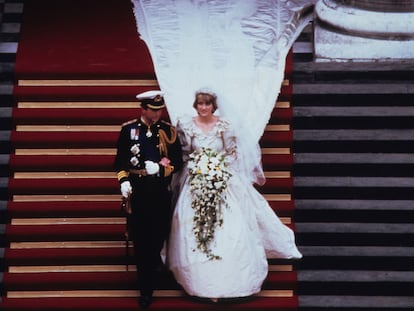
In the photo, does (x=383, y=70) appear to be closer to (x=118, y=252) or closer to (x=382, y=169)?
(x=382, y=169)

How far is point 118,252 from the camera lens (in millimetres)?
9164

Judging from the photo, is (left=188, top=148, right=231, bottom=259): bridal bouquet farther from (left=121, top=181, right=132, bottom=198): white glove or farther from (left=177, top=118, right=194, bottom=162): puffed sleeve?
(left=121, top=181, right=132, bottom=198): white glove

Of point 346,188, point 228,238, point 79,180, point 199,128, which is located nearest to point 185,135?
point 199,128

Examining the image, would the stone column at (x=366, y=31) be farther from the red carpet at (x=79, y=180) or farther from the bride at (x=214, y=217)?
the bride at (x=214, y=217)

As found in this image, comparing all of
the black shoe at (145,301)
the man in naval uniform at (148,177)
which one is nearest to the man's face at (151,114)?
the man in naval uniform at (148,177)

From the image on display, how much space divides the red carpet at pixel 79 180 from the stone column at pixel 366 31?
56 cm

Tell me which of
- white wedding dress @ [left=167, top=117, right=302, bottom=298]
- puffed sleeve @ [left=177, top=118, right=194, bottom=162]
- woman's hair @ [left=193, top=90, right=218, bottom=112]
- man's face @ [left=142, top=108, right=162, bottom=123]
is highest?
woman's hair @ [left=193, top=90, right=218, bottom=112]

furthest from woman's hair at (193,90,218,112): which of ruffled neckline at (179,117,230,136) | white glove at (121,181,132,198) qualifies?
white glove at (121,181,132,198)

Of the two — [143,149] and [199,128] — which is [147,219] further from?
[199,128]

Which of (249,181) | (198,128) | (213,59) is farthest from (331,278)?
(213,59)

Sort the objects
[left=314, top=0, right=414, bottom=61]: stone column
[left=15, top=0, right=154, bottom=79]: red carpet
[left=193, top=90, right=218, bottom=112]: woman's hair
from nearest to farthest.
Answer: [left=193, top=90, right=218, bottom=112]: woman's hair < [left=15, top=0, right=154, bottom=79]: red carpet < [left=314, top=0, right=414, bottom=61]: stone column

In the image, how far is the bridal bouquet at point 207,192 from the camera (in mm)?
8469

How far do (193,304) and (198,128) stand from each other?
1.37 m

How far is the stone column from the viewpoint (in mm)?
10602
